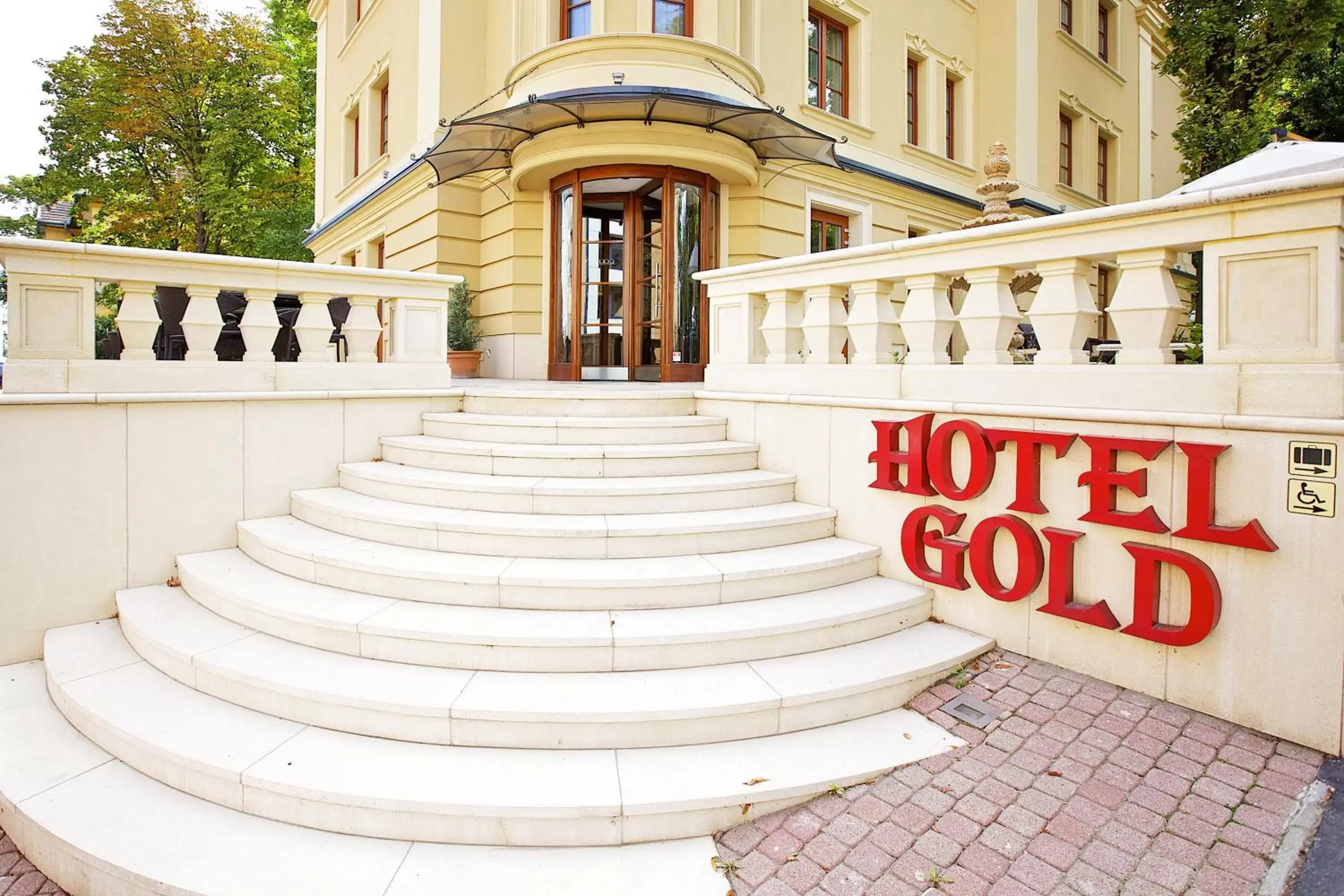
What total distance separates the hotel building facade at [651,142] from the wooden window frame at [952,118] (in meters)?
0.06

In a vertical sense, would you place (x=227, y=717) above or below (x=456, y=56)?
below

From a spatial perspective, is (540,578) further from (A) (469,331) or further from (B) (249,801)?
(A) (469,331)

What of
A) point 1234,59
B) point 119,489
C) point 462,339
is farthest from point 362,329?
point 1234,59

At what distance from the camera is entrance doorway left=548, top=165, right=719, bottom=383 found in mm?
10039

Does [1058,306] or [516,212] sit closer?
[1058,306]

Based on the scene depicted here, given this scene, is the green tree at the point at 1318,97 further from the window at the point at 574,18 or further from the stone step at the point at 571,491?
the stone step at the point at 571,491

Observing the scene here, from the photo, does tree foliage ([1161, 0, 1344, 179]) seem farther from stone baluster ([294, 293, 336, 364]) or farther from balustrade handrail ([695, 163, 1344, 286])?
stone baluster ([294, 293, 336, 364])

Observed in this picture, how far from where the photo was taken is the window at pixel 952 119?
1510 centimetres

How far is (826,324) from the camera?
5199mm

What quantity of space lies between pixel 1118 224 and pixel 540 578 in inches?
144

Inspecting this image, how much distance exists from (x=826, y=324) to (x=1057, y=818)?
355 cm

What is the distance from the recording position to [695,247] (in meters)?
10.2

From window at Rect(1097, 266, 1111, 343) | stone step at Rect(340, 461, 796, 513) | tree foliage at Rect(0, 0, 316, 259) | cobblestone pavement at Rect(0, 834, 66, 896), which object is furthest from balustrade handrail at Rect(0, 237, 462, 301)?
window at Rect(1097, 266, 1111, 343)

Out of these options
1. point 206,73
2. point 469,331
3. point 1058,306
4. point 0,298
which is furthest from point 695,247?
point 0,298
